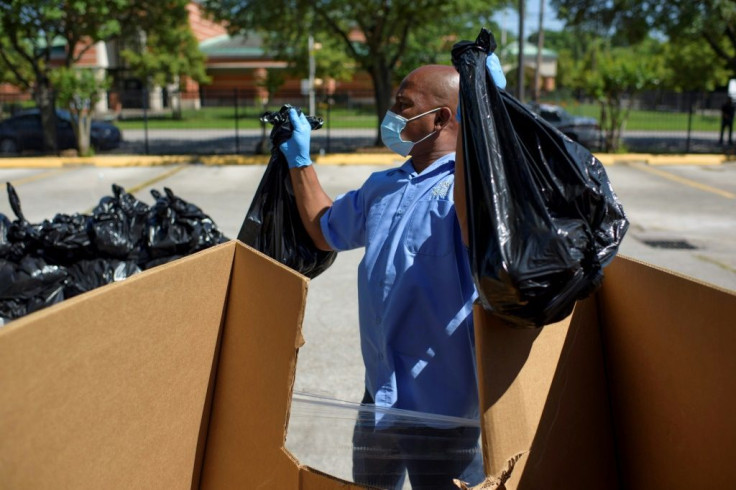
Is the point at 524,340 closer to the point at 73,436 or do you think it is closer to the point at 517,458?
the point at 517,458

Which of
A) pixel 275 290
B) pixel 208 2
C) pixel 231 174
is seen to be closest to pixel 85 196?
pixel 231 174

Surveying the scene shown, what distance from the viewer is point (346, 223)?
226 cm

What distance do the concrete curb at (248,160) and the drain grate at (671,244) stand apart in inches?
328

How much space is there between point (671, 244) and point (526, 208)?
25.3ft

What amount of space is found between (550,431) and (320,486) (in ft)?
1.57

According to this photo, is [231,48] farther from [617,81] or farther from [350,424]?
[350,424]

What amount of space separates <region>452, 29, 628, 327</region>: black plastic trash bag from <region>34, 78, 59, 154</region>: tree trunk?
60.7 feet

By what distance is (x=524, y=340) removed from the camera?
146cm

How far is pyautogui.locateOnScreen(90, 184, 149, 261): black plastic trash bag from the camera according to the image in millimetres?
4688

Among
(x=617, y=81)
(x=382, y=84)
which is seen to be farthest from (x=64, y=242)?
(x=617, y=81)

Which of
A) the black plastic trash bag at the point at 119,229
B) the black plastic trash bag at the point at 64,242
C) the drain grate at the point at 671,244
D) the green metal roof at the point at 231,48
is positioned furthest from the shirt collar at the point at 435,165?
the green metal roof at the point at 231,48

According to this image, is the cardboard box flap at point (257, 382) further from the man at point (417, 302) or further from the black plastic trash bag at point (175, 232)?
the black plastic trash bag at point (175, 232)

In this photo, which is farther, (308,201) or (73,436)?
(308,201)

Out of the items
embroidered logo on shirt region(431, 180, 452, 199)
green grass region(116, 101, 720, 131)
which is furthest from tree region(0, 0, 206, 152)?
embroidered logo on shirt region(431, 180, 452, 199)
